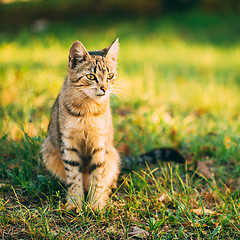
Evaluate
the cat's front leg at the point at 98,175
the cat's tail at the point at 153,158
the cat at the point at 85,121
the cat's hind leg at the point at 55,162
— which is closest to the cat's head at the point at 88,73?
the cat at the point at 85,121

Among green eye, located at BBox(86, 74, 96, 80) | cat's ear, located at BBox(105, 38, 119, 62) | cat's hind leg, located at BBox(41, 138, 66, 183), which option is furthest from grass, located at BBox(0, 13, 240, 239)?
green eye, located at BBox(86, 74, 96, 80)

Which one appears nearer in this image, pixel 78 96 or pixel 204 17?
pixel 78 96

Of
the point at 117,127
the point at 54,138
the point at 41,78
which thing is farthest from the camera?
the point at 41,78

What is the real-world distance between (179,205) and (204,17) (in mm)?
10471

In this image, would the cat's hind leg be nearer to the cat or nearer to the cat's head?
the cat

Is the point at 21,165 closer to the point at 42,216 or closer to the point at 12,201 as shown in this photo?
the point at 12,201

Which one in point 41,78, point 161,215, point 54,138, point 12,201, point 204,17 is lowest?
point 161,215

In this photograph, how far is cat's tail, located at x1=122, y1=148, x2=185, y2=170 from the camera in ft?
9.11

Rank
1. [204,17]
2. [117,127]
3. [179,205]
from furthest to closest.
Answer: [204,17], [117,127], [179,205]

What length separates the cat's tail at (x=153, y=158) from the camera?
Result: 2.78 metres

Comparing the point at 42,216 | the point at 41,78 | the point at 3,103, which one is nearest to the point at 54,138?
the point at 42,216

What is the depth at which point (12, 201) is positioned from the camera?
7.87 ft

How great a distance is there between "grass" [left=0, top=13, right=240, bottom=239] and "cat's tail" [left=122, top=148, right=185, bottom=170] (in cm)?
10

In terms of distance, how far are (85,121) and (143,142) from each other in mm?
1099
